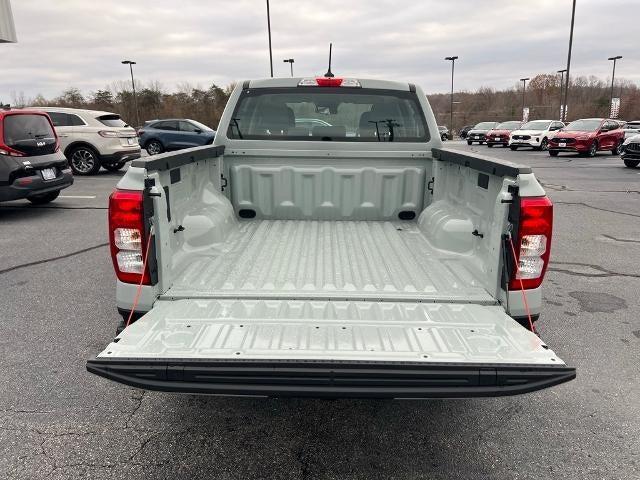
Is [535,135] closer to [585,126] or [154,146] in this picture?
[585,126]

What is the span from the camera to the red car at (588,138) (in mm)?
22081

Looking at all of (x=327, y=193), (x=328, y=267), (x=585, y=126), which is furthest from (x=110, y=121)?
(x=585, y=126)

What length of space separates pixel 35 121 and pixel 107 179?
5244 millimetres

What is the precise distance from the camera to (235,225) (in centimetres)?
412

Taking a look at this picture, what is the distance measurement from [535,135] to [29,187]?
2577 centimetres

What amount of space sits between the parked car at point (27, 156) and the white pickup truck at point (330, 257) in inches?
222

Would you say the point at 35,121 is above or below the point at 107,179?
above

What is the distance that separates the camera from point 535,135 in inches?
1060

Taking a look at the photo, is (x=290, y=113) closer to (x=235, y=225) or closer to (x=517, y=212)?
(x=235, y=225)

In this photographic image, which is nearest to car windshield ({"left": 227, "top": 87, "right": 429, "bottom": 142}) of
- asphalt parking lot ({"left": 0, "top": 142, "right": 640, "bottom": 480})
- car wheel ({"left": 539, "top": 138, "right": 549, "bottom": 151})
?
asphalt parking lot ({"left": 0, "top": 142, "right": 640, "bottom": 480})

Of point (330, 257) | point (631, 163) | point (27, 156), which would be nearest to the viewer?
point (330, 257)

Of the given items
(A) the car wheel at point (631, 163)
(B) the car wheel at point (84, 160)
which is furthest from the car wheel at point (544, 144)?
(B) the car wheel at point (84, 160)

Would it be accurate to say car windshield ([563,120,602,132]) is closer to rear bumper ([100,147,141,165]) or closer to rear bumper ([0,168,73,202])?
rear bumper ([100,147,141,165])

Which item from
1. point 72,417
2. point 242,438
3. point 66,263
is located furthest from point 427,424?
point 66,263
